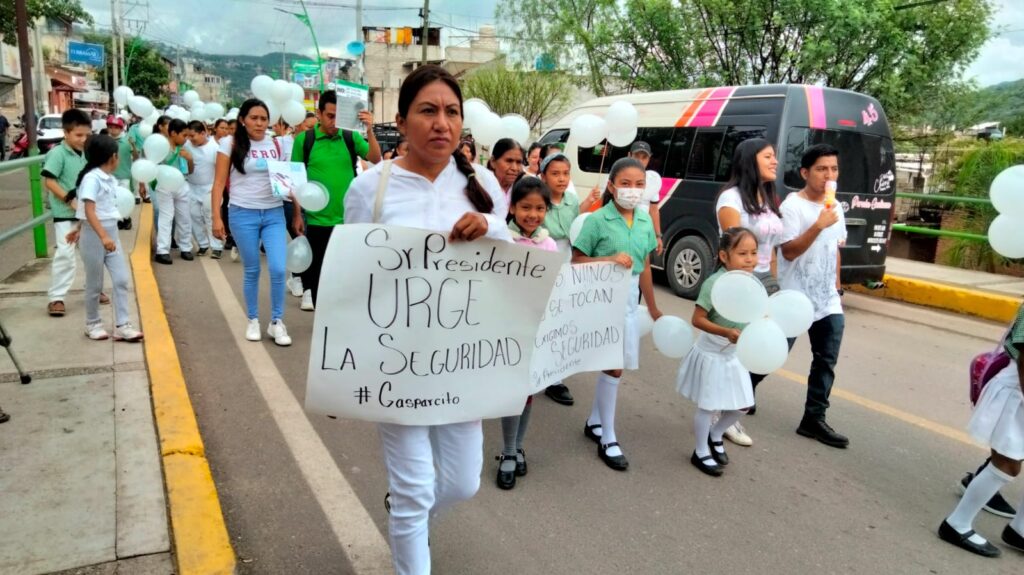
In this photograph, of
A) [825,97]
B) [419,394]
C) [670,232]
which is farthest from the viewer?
[670,232]

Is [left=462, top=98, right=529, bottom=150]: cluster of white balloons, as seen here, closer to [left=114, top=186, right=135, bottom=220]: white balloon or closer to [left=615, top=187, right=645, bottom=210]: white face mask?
[left=615, top=187, right=645, bottom=210]: white face mask

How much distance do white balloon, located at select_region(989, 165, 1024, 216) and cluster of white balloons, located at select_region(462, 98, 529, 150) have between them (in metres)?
3.21

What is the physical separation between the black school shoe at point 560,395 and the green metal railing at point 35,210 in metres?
4.47

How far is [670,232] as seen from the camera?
873cm

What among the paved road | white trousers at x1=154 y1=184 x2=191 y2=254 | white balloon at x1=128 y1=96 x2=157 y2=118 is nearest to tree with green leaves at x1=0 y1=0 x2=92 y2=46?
white balloon at x1=128 y1=96 x2=157 y2=118

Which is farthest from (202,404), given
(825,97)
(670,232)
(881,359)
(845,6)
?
(845,6)

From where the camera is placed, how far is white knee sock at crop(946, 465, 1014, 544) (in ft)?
9.82

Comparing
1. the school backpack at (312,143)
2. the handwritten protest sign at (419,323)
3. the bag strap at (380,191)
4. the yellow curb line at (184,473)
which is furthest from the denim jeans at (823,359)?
the school backpack at (312,143)

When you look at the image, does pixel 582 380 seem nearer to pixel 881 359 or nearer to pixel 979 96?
pixel 881 359

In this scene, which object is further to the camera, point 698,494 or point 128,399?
point 128,399

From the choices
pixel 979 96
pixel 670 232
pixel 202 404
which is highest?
pixel 979 96

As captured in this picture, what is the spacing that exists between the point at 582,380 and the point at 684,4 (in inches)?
570

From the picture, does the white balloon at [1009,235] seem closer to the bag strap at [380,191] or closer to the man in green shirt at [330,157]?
the bag strap at [380,191]

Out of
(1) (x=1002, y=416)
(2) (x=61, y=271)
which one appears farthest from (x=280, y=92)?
(1) (x=1002, y=416)
